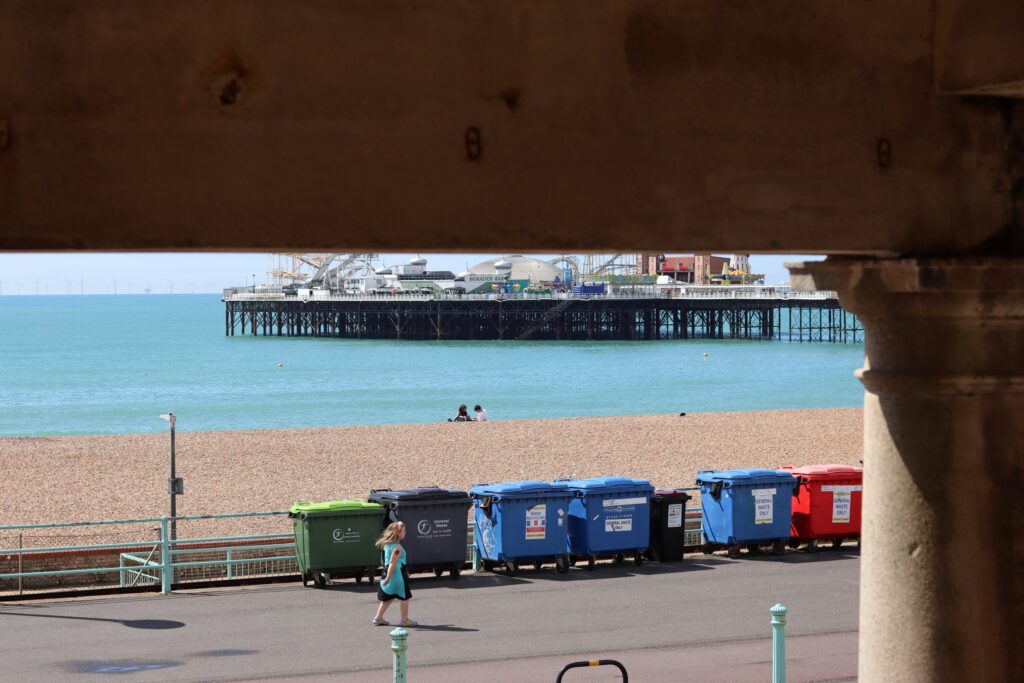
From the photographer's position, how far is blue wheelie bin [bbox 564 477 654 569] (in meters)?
16.4

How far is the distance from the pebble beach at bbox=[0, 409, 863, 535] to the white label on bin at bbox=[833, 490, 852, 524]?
9146 mm

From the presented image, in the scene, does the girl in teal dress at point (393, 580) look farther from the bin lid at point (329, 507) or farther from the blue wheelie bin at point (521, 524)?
the blue wheelie bin at point (521, 524)

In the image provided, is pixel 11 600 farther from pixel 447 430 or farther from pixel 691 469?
pixel 447 430

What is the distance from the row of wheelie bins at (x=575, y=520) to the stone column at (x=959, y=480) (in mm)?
11269

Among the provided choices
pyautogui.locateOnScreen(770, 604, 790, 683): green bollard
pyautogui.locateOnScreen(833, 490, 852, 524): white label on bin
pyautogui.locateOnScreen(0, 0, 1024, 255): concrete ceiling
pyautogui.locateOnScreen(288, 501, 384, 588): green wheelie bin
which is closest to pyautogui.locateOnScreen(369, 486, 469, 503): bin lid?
pyautogui.locateOnScreen(288, 501, 384, 588): green wheelie bin

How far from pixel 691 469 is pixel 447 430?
40.7 feet

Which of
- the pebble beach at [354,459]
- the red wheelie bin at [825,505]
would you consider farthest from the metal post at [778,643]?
the pebble beach at [354,459]

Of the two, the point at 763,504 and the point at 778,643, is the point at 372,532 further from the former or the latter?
the point at 778,643

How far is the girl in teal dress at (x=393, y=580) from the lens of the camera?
13.1m

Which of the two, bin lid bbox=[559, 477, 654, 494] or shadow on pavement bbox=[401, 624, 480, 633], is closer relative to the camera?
shadow on pavement bbox=[401, 624, 480, 633]

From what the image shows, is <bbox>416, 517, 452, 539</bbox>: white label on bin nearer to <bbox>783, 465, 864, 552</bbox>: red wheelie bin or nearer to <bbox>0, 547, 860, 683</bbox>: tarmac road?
<bbox>0, 547, 860, 683</bbox>: tarmac road

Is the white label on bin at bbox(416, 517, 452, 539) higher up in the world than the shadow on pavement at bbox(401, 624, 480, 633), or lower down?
higher up

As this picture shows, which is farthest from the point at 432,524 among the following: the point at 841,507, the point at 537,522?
the point at 841,507

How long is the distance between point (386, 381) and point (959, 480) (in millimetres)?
84860
